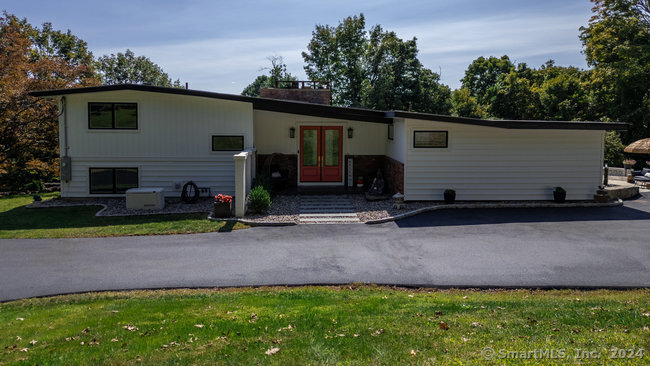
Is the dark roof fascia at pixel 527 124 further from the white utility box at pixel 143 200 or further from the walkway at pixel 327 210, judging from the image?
the white utility box at pixel 143 200

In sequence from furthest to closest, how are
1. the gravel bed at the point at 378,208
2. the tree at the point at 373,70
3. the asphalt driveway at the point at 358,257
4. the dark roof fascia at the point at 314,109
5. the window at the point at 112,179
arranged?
1. the tree at the point at 373,70
2. the window at the point at 112,179
3. the dark roof fascia at the point at 314,109
4. the gravel bed at the point at 378,208
5. the asphalt driveway at the point at 358,257

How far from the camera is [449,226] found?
1244 cm

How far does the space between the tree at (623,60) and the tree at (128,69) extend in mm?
37455

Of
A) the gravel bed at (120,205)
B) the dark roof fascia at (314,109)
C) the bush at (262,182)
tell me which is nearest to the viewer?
Answer: the gravel bed at (120,205)

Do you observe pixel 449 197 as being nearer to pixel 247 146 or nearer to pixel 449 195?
pixel 449 195

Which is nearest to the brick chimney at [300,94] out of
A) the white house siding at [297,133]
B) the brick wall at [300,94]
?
the brick wall at [300,94]

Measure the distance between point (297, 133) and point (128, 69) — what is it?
111 feet

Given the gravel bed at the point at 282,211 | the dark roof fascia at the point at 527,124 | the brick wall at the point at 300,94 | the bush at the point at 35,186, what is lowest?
the gravel bed at the point at 282,211

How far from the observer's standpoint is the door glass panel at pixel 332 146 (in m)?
18.2

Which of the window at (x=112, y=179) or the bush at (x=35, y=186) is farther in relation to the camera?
the bush at (x=35, y=186)

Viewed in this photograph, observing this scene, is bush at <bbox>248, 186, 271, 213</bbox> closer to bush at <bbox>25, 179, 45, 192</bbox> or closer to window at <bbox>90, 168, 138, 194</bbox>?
window at <bbox>90, 168, 138, 194</bbox>

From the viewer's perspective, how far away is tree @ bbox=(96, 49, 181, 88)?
44.6m

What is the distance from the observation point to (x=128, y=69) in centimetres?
4588

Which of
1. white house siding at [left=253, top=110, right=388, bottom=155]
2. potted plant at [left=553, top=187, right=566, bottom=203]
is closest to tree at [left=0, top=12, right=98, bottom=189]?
white house siding at [left=253, top=110, right=388, bottom=155]
